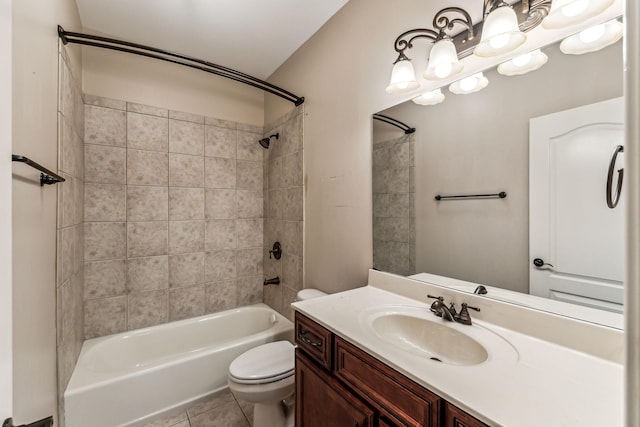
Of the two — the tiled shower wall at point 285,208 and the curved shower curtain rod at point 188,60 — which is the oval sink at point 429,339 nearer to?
the tiled shower wall at point 285,208

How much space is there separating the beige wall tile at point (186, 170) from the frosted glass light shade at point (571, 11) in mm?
2360

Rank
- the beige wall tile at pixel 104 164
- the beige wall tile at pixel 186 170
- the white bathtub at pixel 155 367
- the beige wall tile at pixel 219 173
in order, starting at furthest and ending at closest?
1. the beige wall tile at pixel 219 173
2. the beige wall tile at pixel 186 170
3. the beige wall tile at pixel 104 164
4. the white bathtub at pixel 155 367

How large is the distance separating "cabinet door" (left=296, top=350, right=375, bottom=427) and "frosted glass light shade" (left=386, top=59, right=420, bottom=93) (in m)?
1.28

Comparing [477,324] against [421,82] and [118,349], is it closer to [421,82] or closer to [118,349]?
[421,82]

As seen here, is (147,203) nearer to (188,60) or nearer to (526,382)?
(188,60)

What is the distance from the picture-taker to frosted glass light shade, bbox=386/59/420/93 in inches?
49.9

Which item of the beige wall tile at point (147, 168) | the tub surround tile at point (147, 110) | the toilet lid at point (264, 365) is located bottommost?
the toilet lid at point (264, 365)

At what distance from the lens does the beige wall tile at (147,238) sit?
217 cm

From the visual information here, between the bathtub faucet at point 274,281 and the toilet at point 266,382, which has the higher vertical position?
the bathtub faucet at point 274,281

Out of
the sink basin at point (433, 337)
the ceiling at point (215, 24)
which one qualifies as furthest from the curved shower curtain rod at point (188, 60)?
the sink basin at point (433, 337)

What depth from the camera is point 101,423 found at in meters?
1.56

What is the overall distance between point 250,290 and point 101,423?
4.43 feet

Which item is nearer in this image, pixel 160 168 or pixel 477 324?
pixel 477 324

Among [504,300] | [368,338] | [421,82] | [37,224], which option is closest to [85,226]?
[37,224]
